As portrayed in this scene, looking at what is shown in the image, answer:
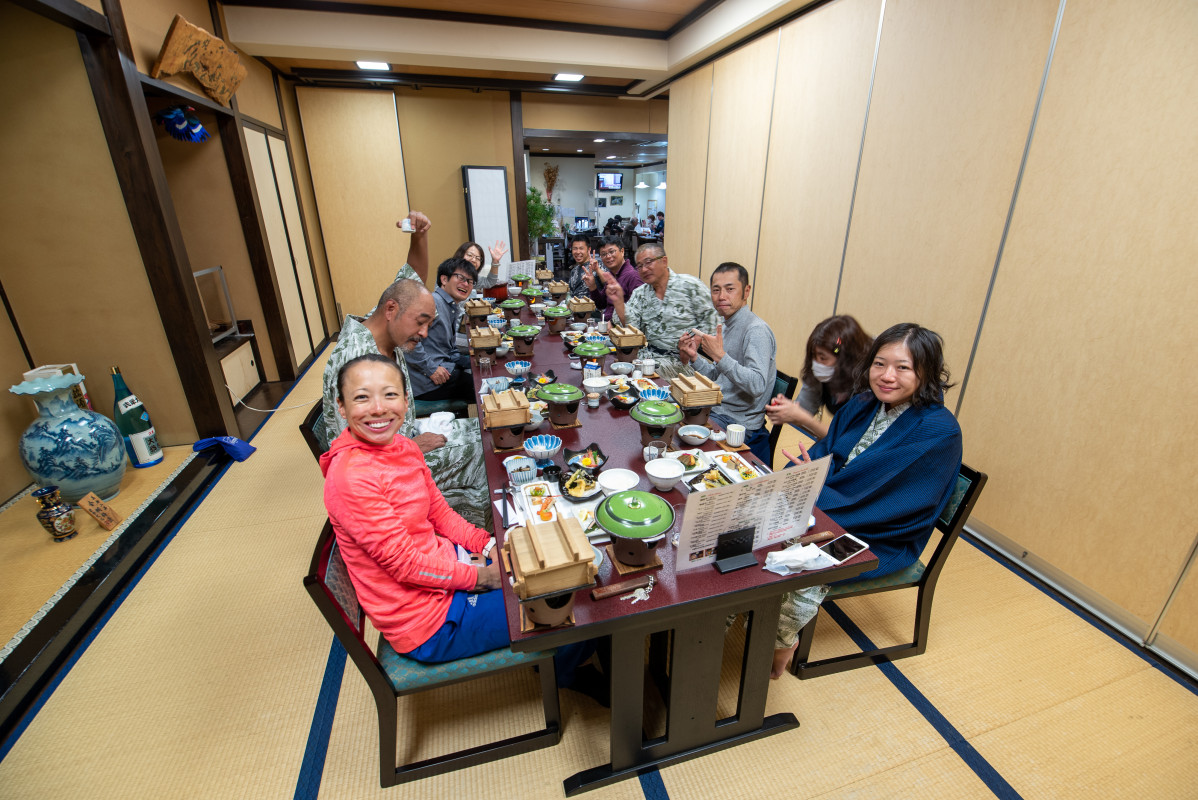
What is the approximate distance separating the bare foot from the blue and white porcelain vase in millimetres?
3878

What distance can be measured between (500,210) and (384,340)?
20.0ft

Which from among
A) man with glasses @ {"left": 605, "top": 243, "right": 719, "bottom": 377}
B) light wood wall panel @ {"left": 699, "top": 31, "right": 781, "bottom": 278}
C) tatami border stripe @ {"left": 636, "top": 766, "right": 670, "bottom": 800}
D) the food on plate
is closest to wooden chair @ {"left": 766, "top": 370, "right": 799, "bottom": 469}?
man with glasses @ {"left": 605, "top": 243, "right": 719, "bottom": 377}

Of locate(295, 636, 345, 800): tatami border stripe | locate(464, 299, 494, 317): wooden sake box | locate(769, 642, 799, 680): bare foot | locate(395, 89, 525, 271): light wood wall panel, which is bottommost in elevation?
locate(295, 636, 345, 800): tatami border stripe

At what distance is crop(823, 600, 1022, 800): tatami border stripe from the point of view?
1.66m

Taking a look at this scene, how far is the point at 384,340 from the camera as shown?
2309 millimetres

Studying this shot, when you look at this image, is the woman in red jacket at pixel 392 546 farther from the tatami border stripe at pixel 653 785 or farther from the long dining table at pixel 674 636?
the tatami border stripe at pixel 653 785

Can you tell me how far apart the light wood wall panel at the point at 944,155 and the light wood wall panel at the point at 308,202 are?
6511 millimetres

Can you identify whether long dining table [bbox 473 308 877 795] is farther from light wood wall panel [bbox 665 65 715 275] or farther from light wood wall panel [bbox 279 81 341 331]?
light wood wall panel [bbox 279 81 341 331]

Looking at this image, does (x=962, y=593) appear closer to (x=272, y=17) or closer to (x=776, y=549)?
(x=776, y=549)

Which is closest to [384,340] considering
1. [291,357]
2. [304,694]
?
Result: [304,694]

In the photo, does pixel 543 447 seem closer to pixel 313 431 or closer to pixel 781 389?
pixel 313 431

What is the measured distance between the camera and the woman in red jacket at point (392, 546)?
1.40 m

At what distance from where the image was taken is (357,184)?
7090 millimetres

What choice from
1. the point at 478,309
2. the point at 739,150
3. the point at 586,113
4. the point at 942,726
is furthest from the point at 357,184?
the point at 942,726
